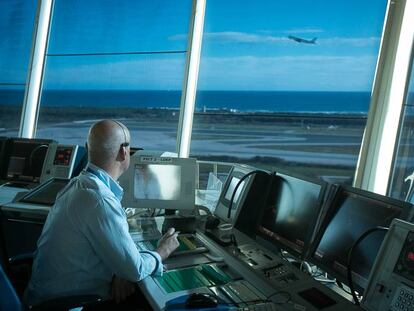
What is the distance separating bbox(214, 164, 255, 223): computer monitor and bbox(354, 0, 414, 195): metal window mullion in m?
0.98

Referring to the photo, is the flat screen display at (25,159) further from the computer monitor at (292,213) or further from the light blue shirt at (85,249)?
the computer monitor at (292,213)

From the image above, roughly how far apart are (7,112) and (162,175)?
285 centimetres

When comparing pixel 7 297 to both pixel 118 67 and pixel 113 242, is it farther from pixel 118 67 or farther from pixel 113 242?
pixel 118 67

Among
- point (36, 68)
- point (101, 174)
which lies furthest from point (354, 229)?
point (36, 68)

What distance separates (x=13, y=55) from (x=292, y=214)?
3.76m

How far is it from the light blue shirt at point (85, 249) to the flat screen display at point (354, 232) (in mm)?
681

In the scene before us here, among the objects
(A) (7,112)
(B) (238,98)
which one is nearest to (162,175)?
(B) (238,98)

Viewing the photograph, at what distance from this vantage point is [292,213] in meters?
1.57

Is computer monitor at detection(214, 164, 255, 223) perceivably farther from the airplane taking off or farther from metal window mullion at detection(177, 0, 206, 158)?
the airplane taking off

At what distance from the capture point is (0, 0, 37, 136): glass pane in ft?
12.5

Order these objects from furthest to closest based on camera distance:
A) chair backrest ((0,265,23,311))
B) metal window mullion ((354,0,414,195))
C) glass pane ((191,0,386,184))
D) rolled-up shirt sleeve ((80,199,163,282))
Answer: glass pane ((191,0,386,184)) → metal window mullion ((354,0,414,195)) → rolled-up shirt sleeve ((80,199,163,282)) → chair backrest ((0,265,23,311))

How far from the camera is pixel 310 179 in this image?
4.95 feet

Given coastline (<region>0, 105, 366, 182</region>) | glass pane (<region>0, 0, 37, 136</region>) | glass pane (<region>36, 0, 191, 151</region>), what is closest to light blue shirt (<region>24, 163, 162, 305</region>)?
coastline (<region>0, 105, 366, 182</region>)

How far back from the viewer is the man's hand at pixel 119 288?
146cm
